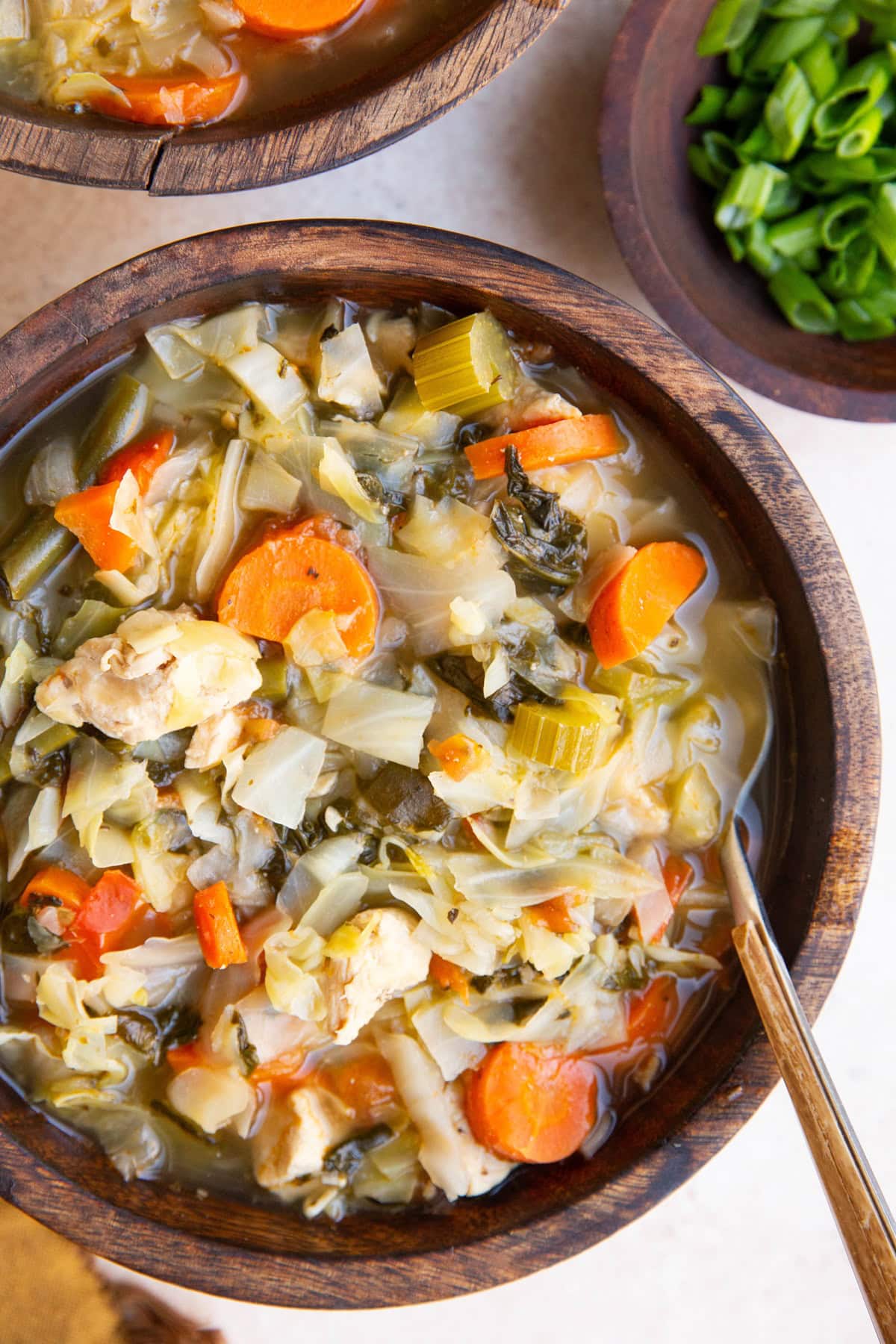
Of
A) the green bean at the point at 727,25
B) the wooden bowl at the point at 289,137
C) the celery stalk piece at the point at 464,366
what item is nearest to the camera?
the wooden bowl at the point at 289,137

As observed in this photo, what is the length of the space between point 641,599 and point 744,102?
1.34 meters

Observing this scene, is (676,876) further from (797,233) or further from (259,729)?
(797,233)

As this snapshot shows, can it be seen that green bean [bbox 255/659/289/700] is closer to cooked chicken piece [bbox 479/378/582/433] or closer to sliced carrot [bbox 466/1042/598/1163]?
cooked chicken piece [bbox 479/378/582/433]

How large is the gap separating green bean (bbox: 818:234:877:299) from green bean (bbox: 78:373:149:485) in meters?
1.68

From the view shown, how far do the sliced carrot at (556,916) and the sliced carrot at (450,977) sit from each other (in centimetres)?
21

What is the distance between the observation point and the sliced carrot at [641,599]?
2152 mm

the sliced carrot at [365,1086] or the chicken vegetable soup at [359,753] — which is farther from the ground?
the chicken vegetable soup at [359,753]

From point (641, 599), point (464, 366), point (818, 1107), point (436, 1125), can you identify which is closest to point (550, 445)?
point (464, 366)

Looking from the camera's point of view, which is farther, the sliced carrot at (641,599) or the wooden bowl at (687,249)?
the wooden bowl at (687,249)

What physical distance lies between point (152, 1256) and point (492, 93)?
2700 mm

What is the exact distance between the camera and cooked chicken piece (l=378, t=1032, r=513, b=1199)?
2.24 m

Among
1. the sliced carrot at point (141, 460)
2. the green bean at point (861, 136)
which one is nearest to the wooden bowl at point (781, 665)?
the sliced carrot at point (141, 460)

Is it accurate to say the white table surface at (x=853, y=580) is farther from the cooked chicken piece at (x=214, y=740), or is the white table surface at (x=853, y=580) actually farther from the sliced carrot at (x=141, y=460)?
the cooked chicken piece at (x=214, y=740)

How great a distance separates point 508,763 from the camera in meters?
2.14
